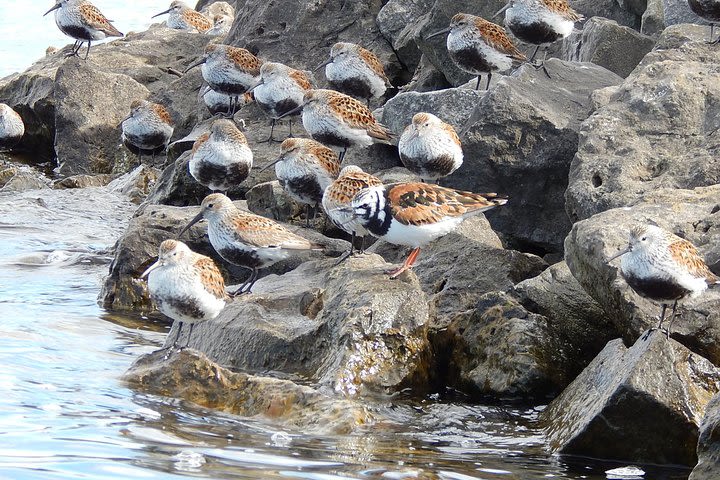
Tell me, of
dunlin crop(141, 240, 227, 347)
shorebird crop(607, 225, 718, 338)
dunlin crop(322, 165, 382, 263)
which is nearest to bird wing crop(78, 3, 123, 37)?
dunlin crop(322, 165, 382, 263)

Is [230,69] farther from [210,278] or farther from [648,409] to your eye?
[648,409]

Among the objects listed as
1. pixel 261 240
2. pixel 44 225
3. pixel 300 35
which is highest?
pixel 300 35

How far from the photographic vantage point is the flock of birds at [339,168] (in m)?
8.24

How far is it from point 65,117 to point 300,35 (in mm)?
3921

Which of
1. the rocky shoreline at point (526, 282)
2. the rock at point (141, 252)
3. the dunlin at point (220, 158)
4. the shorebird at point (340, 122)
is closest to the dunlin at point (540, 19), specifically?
the rocky shoreline at point (526, 282)

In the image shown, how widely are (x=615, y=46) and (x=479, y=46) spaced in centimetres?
154

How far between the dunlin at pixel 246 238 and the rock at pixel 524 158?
2.08 metres

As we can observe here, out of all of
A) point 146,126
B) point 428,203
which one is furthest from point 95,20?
point 428,203

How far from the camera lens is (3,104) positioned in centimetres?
1845

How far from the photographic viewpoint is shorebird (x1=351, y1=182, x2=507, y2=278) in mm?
8789

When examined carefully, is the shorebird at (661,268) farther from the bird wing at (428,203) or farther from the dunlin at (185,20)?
the dunlin at (185,20)

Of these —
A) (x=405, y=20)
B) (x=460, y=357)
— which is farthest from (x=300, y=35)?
(x=460, y=357)

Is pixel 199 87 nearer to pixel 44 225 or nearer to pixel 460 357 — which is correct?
pixel 44 225

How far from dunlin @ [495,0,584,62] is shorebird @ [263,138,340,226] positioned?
2975mm
